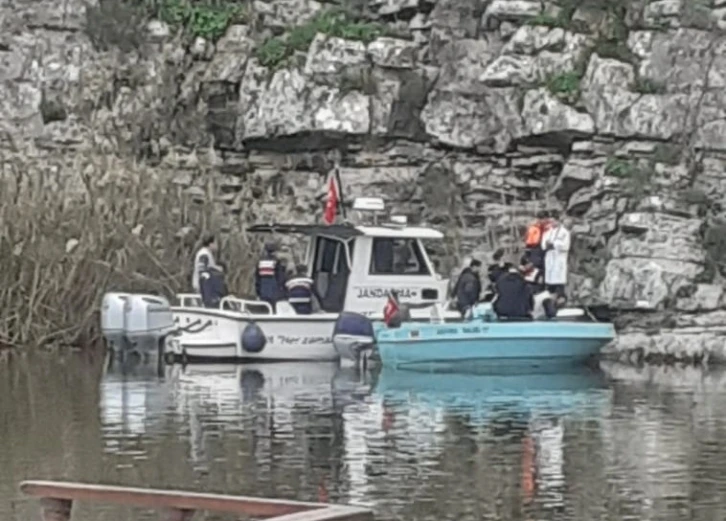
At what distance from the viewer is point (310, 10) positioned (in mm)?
39188

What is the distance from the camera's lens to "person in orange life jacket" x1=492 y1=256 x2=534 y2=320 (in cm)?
2775

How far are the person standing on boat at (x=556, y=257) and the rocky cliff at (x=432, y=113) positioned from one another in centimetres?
105

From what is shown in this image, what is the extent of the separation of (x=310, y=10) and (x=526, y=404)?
62.4 ft

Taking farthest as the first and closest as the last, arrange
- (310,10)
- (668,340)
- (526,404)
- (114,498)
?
(310,10) → (668,340) → (526,404) → (114,498)

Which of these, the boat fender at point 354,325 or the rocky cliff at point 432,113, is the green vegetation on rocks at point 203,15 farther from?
the boat fender at point 354,325

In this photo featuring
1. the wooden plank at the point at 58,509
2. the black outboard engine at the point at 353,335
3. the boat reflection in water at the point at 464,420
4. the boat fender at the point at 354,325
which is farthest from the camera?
the boat fender at the point at 354,325

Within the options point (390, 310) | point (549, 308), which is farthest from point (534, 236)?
point (390, 310)

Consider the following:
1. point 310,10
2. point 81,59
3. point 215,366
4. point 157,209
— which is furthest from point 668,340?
point 81,59

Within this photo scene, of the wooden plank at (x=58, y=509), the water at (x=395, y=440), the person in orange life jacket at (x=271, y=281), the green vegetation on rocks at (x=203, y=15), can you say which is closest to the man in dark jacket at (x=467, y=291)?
the person in orange life jacket at (x=271, y=281)

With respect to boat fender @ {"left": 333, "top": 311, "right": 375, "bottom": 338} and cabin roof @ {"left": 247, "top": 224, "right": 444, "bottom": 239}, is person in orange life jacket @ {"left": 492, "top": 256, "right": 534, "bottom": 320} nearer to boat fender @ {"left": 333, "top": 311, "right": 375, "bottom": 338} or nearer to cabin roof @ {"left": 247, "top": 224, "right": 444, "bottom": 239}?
boat fender @ {"left": 333, "top": 311, "right": 375, "bottom": 338}

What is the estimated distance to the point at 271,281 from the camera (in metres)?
29.6

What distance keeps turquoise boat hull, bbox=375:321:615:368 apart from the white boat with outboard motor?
75 centimetres

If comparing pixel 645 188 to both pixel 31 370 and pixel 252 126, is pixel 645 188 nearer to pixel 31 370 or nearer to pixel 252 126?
pixel 252 126

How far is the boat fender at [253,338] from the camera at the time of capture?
28.7 m
